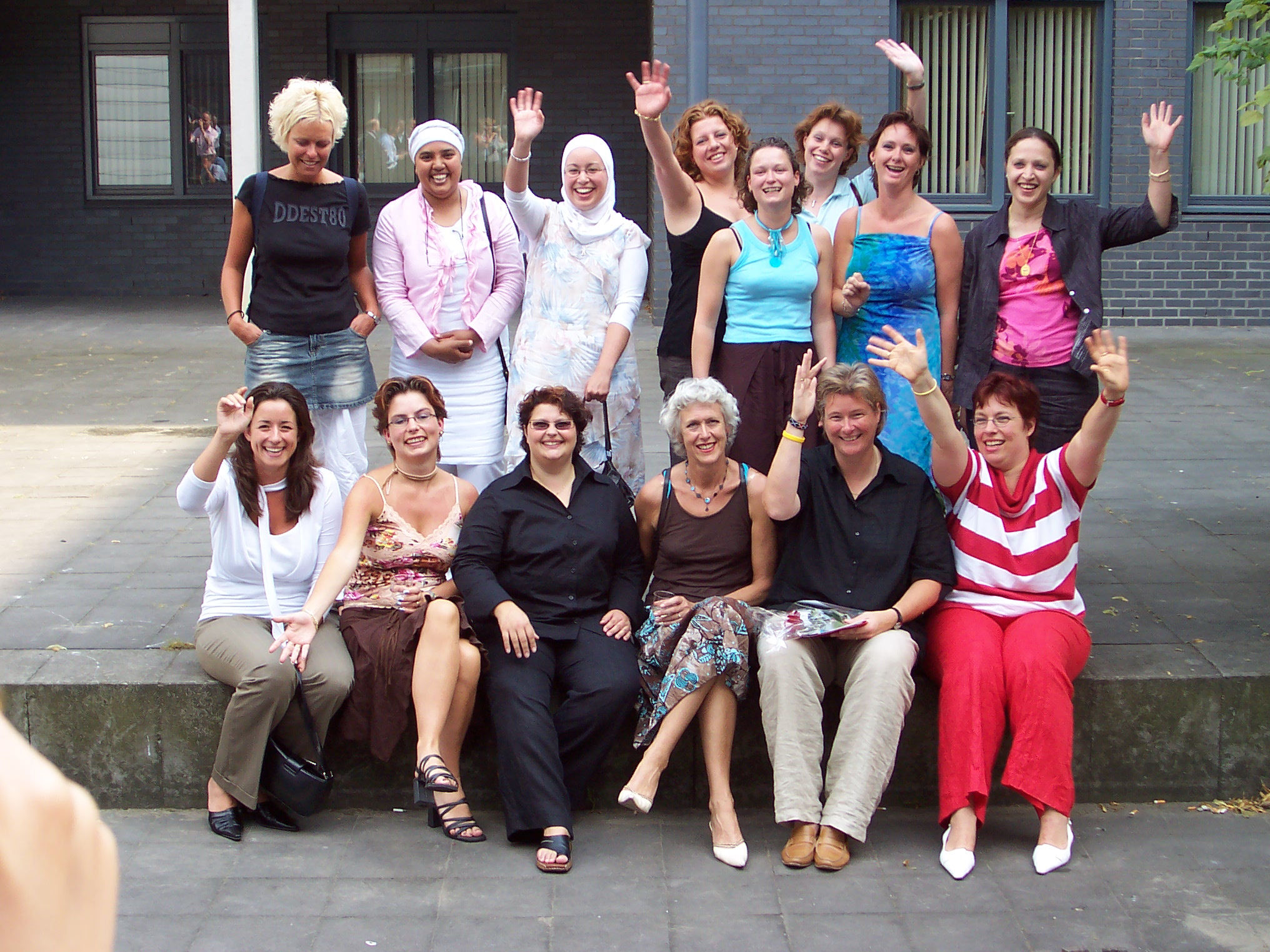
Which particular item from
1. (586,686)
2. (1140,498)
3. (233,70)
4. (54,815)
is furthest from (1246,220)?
(54,815)

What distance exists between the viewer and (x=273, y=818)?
13.3 ft

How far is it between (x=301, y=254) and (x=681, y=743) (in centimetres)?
202

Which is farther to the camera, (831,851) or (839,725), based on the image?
(839,725)

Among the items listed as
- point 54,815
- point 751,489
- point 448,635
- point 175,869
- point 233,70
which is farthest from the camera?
point 233,70

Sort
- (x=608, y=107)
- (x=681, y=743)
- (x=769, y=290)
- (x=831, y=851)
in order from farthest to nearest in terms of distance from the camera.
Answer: (x=608, y=107) → (x=769, y=290) → (x=681, y=743) → (x=831, y=851)

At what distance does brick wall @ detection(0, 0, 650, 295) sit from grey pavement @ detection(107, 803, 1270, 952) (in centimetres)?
1148

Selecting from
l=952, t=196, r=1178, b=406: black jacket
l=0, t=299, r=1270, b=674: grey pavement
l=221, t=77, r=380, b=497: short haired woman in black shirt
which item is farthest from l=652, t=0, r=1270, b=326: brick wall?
l=952, t=196, r=1178, b=406: black jacket

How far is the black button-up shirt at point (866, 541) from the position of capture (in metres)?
4.12

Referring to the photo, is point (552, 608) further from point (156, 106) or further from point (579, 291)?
point (156, 106)

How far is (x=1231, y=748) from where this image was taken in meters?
4.20

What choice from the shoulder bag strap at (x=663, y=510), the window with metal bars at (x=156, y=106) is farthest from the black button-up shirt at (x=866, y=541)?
the window with metal bars at (x=156, y=106)

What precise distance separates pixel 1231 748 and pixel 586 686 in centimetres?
190

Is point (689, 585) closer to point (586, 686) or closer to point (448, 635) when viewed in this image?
point (586, 686)

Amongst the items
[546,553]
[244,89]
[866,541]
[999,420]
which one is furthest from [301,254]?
[244,89]
